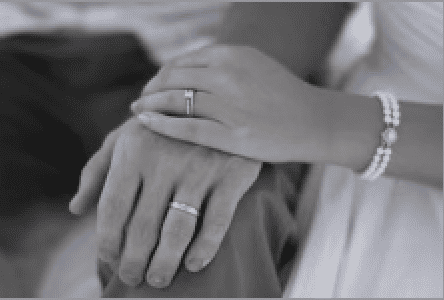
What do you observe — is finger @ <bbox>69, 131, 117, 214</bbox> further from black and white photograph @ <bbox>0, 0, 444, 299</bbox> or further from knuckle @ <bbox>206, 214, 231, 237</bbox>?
knuckle @ <bbox>206, 214, 231, 237</bbox>

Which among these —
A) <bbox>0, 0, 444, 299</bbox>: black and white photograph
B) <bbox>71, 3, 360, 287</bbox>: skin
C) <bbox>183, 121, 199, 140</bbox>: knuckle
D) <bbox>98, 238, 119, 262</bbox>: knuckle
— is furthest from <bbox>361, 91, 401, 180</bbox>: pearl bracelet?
<bbox>98, 238, 119, 262</bbox>: knuckle

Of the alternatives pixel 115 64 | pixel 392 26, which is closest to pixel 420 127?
pixel 392 26

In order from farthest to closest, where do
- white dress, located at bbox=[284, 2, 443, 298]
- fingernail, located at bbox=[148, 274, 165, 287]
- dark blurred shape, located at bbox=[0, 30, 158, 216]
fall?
1. dark blurred shape, located at bbox=[0, 30, 158, 216]
2. white dress, located at bbox=[284, 2, 443, 298]
3. fingernail, located at bbox=[148, 274, 165, 287]

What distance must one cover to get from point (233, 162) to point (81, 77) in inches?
15.1

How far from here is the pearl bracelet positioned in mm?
583

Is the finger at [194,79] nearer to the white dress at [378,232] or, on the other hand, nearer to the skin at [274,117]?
the skin at [274,117]

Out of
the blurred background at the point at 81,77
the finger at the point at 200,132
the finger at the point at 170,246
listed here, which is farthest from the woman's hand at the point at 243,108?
the blurred background at the point at 81,77

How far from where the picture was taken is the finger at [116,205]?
0.52 metres

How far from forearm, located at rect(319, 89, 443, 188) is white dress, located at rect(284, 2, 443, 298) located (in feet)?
0.22

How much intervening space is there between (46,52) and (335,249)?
60 centimetres

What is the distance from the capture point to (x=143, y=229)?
1.68ft

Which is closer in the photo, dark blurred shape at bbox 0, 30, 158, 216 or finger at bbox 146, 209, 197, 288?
finger at bbox 146, 209, 197, 288

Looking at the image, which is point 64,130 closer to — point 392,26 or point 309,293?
point 309,293

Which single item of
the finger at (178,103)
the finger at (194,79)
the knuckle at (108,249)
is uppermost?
the finger at (194,79)
